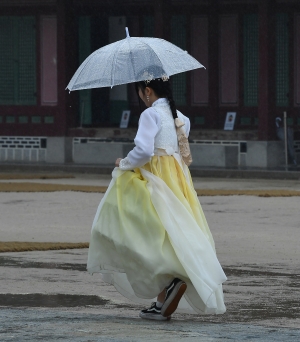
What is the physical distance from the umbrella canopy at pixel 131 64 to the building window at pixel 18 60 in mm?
19278

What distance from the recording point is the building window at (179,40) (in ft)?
86.1

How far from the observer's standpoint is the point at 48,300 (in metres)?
8.58

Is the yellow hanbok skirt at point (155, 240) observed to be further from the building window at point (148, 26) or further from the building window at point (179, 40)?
the building window at point (148, 26)

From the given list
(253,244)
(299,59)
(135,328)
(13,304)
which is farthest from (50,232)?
(299,59)

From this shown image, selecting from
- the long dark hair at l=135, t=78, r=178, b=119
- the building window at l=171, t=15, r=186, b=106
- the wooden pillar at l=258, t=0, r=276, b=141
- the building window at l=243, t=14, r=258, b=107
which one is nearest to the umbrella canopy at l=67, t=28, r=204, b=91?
the long dark hair at l=135, t=78, r=178, b=119

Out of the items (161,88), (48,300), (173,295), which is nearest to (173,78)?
Result: (48,300)

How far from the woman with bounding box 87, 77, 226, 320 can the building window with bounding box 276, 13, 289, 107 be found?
17.2 m

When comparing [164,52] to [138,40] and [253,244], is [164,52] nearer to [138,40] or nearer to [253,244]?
[138,40]

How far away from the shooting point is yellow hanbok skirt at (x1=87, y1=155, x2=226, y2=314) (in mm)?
7406

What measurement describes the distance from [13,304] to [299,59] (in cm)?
1743

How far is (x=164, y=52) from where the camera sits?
8.02 m

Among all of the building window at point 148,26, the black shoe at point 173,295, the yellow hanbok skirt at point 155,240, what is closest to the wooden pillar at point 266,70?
the building window at point 148,26

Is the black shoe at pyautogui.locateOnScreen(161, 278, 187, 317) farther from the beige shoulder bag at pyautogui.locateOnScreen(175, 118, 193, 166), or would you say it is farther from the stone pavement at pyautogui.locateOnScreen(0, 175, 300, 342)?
the beige shoulder bag at pyautogui.locateOnScreen(175, 118, 193, 166)

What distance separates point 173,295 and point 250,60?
725 inches
